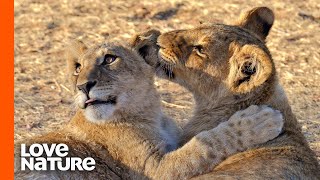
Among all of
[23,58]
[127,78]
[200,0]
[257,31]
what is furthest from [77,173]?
[200,0]

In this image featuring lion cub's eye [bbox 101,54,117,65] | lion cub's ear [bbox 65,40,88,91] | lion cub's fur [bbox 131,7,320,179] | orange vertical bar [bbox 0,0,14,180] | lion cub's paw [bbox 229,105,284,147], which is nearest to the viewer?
lion cub's fur [bbox 131,7,320,179]

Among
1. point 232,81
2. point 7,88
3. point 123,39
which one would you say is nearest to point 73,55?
point 232,81

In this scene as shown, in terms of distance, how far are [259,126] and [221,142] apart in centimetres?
28

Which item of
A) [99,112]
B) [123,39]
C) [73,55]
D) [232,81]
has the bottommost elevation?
[123,39]

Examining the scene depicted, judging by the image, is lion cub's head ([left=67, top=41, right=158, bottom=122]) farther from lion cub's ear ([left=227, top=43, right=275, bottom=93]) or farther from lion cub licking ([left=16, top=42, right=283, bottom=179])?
lion cub's ear ([left=227, top=43, right=275, bottom=93])

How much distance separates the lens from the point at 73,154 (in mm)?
6574

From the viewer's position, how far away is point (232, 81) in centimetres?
643

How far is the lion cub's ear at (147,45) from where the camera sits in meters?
6.89

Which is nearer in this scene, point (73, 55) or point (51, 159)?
point (51, 159)

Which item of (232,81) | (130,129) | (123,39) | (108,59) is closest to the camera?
(232,81)

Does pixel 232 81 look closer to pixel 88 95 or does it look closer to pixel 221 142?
pixel 221 142

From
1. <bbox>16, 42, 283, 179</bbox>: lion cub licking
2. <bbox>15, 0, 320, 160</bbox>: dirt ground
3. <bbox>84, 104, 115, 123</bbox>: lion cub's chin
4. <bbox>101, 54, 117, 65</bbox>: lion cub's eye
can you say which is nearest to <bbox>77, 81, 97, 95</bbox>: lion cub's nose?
<bbox>16, 42, 283, 179</bbox>: lion cub licking

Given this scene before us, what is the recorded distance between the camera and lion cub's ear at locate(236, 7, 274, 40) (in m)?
7.12

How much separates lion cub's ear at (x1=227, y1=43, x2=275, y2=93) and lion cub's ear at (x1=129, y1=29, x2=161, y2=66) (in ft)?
2.20
